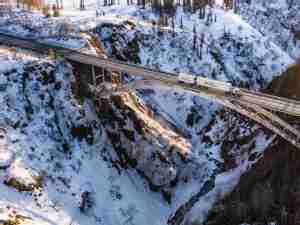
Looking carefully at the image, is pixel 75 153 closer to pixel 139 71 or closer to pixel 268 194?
pixel 139 71

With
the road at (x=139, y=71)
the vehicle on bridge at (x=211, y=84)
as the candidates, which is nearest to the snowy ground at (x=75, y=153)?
the road at (x=139, y=71)

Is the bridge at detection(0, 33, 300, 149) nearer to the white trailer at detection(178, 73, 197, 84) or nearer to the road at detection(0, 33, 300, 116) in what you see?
the road at detection(0, 33, 300, 116)

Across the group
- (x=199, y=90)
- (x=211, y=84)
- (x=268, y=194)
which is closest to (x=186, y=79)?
(x=199, y=90)

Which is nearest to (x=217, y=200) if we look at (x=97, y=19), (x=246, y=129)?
(x=246, y=129)

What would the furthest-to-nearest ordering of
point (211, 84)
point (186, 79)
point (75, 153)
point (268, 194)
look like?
1. point (75, 153)
2. point (186, 79)
3. point (211, 84)
4. point (268, 194)

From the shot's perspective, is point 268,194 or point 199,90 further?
point 199,90

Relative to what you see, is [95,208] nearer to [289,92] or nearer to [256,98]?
A: [256,98]
